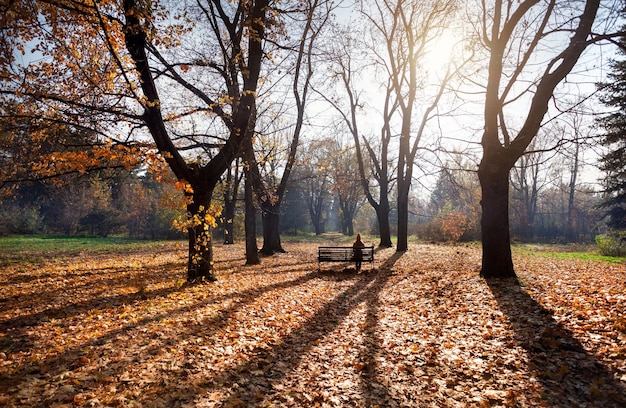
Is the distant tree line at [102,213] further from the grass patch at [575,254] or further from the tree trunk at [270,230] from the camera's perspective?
the grass patch at [575,254]

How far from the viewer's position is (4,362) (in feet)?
12.9

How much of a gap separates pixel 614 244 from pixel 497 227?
1522cm

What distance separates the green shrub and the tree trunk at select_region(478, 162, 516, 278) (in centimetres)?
1453

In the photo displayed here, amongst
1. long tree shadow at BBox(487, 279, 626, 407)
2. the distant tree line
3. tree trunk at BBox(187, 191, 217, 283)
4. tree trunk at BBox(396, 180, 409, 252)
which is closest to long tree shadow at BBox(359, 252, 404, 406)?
long tree shadow at BBox(487, 279, 626, 407)

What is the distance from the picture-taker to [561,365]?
166 inches

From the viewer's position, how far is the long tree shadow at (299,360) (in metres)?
4.00

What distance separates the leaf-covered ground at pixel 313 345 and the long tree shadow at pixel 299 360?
0.08 feet

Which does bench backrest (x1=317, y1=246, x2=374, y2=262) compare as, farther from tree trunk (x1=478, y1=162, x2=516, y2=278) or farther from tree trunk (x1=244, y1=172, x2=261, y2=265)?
tree trunk (x1=478, y1=162, x2=516, y2=278)

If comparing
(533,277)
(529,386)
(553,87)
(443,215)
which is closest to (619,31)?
(553,87)

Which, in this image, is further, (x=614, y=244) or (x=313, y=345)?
(x=614, y=244)

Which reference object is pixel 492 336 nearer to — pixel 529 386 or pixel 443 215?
pixel 529 386

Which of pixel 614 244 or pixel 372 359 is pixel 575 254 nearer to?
pixel 614 244

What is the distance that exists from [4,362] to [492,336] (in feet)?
22.5

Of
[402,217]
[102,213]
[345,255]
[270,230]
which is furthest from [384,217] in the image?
[102,213]
